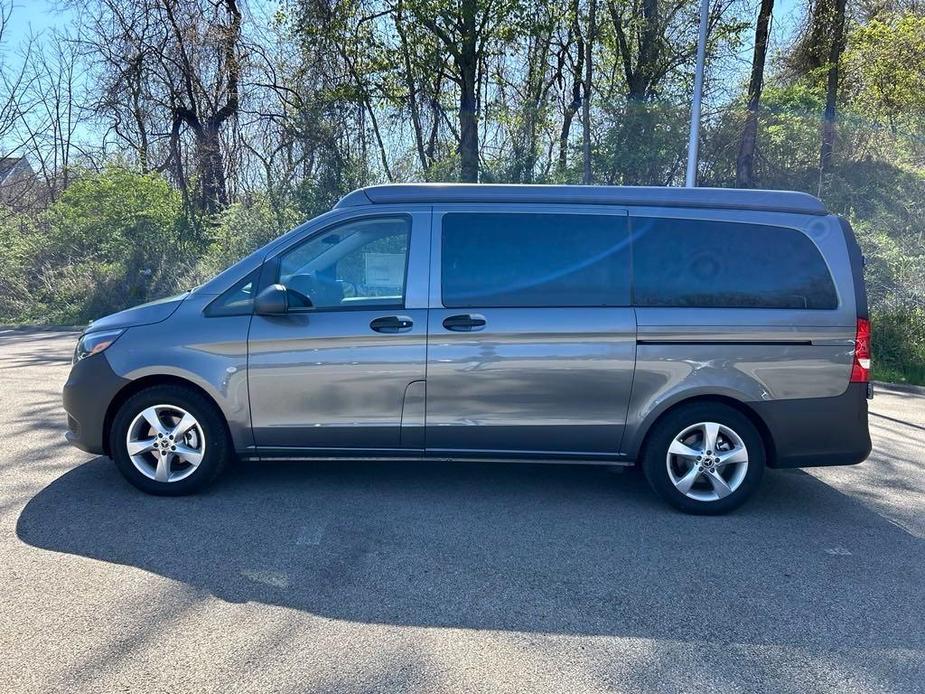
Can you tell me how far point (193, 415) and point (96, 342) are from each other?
814 mm

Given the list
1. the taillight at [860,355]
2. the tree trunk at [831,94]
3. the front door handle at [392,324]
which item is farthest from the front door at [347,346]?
the tree trunk at [831,94]

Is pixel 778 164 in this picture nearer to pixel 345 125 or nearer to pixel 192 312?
pixel 345 125

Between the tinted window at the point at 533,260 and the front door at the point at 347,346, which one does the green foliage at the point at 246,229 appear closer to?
the front door at the point at 347,346

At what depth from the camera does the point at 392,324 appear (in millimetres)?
4648

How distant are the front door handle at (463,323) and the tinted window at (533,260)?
9cm

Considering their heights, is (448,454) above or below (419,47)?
below

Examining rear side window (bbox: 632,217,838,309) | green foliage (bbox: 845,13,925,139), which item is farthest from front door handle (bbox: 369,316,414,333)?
green foliage (bbox: 845,13,925,139)

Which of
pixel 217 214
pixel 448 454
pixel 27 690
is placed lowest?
pixel 27 690

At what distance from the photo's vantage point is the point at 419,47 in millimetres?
20594

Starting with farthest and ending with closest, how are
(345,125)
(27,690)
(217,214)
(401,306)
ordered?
1. (217,214)
2. (345,125)
3. (401,306)
4. (27,690)

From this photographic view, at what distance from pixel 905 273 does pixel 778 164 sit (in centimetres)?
604

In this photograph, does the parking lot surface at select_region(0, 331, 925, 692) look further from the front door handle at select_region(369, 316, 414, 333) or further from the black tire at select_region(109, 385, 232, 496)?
the front door handle at select_region(369, 316, 414, 333)

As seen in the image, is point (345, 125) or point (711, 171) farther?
point (345, 125)

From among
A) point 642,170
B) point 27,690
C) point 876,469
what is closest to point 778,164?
point 642,170
